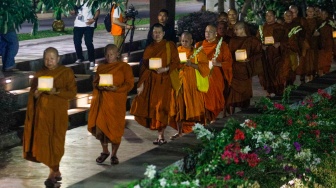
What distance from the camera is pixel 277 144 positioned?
368 inches

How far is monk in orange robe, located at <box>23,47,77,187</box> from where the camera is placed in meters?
10.8

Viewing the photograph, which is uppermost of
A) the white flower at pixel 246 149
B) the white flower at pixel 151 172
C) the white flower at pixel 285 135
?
the white flower at pixel 151 172

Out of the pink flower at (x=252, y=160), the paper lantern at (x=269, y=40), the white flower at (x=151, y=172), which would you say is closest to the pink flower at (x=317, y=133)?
the pink flower at (x=252, y=160)

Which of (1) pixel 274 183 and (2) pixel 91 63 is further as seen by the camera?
(2) pixel 91 63

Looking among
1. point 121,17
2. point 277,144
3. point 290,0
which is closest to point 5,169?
point 277,144

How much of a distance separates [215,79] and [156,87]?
157cm

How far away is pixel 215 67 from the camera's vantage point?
48.9ft

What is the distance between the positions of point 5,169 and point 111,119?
1.28 metres

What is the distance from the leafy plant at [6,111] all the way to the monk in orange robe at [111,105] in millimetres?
1252

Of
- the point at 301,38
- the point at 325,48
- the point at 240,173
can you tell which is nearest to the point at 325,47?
the point at 325,48

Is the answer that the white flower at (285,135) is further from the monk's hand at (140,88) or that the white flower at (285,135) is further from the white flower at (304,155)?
the monk's hand at (140,88)

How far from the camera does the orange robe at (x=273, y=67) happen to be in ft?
57.9

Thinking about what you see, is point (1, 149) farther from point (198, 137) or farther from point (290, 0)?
point (290, 0)

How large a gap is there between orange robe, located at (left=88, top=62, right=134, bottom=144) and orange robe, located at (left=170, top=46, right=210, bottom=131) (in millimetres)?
2025
